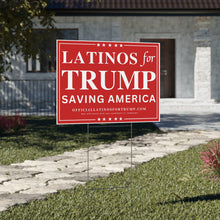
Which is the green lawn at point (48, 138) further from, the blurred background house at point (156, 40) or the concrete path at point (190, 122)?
the blurred background house at point (156, 40)

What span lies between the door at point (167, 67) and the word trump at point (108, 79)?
47.6 feet

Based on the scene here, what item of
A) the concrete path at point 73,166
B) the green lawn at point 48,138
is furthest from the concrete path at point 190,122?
the concrete path at point 73,166

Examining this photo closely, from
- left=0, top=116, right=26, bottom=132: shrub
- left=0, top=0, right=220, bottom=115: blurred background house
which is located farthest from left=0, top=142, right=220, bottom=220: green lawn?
left=0, top=0, right=220, bottom=115: blurred background house

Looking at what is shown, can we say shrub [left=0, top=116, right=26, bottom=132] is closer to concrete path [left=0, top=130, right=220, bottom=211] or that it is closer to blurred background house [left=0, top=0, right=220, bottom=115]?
concrete path [left=0, top=130, right=220, bottom=211]

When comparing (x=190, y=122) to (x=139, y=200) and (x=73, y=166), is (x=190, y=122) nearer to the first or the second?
(x=73, y=166)

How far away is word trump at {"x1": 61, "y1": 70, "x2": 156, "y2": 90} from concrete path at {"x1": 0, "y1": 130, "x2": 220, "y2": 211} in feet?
5.03

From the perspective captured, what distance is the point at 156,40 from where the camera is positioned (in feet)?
61.6

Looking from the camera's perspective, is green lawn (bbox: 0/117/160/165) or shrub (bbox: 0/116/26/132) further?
shrub (bbox: 0/116/26/132)

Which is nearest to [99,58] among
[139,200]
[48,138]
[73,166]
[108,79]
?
[108,79]

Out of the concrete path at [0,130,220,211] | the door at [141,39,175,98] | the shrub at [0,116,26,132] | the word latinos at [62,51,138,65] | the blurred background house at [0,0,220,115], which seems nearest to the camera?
the word latinos at [62,51,138,65]

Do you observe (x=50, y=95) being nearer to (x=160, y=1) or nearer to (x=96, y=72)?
(x=160, y=1)

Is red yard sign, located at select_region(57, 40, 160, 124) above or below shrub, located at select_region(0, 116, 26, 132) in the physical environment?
above

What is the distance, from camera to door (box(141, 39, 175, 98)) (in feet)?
61.3

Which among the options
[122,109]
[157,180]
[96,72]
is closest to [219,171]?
[157,180]
